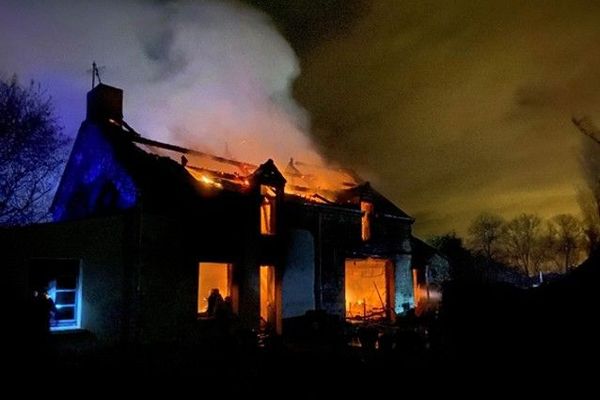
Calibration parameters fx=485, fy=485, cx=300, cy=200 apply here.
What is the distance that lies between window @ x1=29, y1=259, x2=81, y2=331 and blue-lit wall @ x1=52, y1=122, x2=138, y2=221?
9.47 feet

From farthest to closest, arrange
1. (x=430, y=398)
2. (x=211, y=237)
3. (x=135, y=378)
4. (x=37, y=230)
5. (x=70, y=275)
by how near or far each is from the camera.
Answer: (x=211, y=237) → (x=70, y=275) → (x=37, y=230) → (x=135, y=378) → (x=430, y=398)

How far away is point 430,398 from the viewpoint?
355 inches

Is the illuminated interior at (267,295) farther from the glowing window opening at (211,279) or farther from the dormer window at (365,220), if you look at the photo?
the dormer window at (365,220)

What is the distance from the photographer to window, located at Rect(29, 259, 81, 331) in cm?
1342

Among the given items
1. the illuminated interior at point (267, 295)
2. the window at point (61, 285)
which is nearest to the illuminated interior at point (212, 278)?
the illuminated interior at point (267, 295)

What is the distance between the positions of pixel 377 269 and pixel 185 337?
46.4 feet

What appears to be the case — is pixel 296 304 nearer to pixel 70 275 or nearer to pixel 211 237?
pixel 211 237

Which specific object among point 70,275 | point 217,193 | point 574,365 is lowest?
point 574,365

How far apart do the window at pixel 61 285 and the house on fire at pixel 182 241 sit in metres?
0.03

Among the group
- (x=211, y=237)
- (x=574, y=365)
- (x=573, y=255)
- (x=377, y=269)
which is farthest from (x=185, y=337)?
(x=573, y=255)

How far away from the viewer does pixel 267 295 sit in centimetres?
1947

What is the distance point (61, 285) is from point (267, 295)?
7.91 m

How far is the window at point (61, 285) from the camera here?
44.0 ft

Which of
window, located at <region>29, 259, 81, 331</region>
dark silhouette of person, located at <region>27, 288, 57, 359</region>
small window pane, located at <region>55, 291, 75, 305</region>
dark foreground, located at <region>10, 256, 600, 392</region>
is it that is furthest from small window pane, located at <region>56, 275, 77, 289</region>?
dark silhouette of person, located at <region>27, 288, 57, 359</region>
